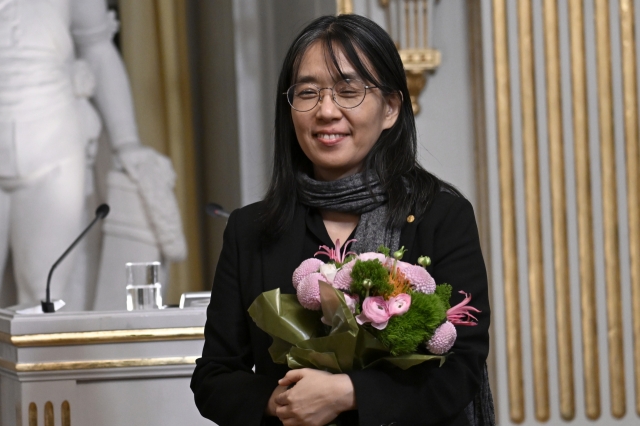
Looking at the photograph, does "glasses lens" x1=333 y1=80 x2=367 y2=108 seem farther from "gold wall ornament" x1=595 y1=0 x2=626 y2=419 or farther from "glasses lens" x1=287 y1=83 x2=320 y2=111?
"gold wall ornament" x1=595 y1=0 x2=626 y2=419

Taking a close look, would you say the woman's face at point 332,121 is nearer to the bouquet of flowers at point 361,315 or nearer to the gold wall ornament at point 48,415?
the bouquet of flowers at point 361,315

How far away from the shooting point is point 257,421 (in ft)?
4.78

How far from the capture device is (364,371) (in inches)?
53.7

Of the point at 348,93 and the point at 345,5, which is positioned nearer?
the point at 348,93

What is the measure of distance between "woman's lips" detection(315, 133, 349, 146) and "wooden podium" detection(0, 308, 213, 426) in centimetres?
101

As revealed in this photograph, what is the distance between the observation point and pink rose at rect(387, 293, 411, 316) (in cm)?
125

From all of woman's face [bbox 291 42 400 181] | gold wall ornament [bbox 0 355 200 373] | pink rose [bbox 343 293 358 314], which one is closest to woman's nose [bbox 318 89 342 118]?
woman's face [bbox 291 42 400 181]

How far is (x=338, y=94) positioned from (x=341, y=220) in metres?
0.22

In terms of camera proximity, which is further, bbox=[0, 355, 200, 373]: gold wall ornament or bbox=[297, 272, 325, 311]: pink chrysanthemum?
bbox=[0, 355, 200, 373]: gold wall ornament

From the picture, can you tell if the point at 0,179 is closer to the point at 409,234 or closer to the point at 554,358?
the point at 554,358

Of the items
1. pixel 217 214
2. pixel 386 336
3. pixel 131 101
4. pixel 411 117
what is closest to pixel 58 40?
pixel 131 101

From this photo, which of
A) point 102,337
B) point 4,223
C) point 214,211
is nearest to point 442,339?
point 102,337

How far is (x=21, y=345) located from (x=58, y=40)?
240cm

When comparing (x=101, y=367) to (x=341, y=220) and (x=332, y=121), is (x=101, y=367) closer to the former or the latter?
(x=341, y=220)
